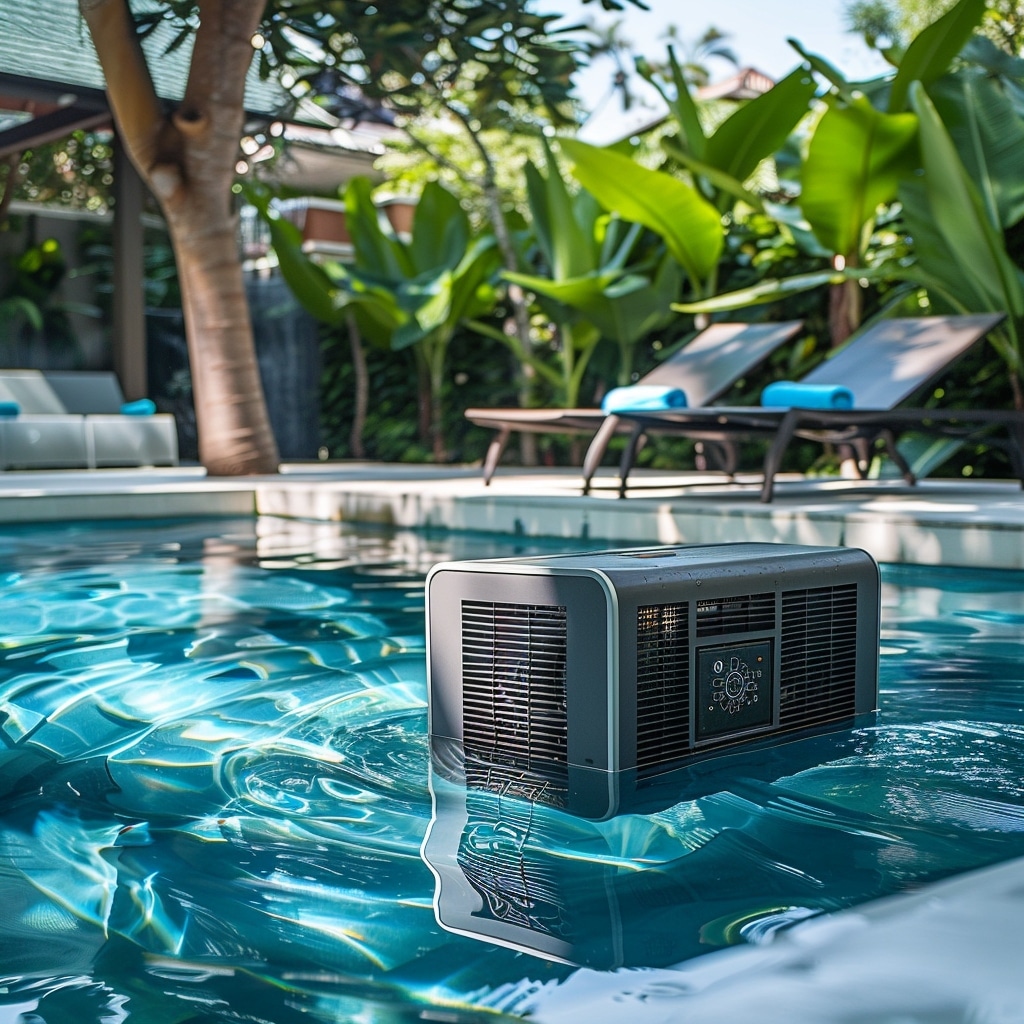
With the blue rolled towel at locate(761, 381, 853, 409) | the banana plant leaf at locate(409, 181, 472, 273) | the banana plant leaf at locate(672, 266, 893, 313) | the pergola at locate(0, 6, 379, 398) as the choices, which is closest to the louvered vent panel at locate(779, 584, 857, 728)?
the blue rolled towel at locate(761, 381, 853, 409)

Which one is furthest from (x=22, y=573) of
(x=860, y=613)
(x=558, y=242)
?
(x=558, y=242)

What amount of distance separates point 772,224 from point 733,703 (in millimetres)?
8949

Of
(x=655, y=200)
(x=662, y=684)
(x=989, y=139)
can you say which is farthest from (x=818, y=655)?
(x=655, y=200)

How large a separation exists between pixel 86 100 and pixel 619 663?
12.9 metres

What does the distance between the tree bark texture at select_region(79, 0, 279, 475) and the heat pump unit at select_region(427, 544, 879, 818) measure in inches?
312

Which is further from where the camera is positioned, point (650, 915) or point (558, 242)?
point (558, 242)

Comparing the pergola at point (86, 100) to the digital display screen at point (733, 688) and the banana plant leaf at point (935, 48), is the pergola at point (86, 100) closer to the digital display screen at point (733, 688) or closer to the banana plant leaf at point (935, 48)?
the banana plant leaf at point (935, 48)

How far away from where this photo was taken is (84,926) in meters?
1.76

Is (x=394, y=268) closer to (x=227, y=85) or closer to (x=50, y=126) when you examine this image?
(x=227, y=85)

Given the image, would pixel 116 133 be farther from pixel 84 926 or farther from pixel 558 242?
pixel 84 926

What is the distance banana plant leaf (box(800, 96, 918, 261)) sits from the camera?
7898 millimetres

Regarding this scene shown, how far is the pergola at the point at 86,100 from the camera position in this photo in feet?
37.4

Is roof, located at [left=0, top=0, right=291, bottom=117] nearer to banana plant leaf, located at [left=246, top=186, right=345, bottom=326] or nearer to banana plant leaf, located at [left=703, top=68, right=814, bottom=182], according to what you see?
banana plant leaf, located at [left=246, top=186, right=345, bottom=326]

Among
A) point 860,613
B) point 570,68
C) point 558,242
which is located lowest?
point 860,613
